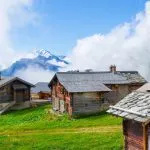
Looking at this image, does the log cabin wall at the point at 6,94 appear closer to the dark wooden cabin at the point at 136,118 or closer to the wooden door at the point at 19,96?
the wooden door at the point at 19,96

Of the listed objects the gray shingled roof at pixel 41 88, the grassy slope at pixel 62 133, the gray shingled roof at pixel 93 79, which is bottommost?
the grassy slope at pixel 62 133

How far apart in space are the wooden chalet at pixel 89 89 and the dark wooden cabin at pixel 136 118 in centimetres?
3267

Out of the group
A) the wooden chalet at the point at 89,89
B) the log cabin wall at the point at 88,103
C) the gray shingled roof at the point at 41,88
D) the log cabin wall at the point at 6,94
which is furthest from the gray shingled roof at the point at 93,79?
the gray shingled roof at the point at 41,88

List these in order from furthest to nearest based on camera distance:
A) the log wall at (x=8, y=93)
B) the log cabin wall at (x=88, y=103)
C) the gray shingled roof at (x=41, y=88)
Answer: the gray shingled roof at (x=41, y=88) < the log wall at (x=8, y=93) < the log cabin wall at (x=88, y=103)

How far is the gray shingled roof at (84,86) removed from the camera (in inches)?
2219

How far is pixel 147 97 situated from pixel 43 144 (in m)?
16.4

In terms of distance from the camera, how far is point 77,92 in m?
55.8

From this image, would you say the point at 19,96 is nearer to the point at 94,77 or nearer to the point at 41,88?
the point at 94,77

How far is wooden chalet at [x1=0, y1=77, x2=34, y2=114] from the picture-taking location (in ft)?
230

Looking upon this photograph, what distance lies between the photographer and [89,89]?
187ft

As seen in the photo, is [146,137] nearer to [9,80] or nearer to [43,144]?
[43,144]

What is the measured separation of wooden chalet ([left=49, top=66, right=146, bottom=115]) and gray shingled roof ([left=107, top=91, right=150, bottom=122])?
32901 mm

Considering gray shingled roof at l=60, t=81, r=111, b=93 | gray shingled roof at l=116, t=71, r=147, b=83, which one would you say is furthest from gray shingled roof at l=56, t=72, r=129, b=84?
gray shingled roof at l=116, t=71, r=147, b=83

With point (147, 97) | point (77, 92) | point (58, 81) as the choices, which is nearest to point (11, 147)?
point (147, 97)
